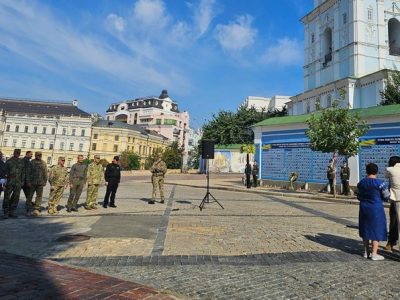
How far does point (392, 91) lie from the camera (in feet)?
110

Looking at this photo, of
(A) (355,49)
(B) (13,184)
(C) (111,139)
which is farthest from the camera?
(C) (111,139)

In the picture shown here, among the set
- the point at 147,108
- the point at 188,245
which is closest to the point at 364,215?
the point at 188,245

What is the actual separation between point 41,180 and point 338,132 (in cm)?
1428

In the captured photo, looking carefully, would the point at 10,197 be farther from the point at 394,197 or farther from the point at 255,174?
the point at 255,174

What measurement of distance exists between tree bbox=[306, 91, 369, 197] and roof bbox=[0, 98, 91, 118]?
270 feet

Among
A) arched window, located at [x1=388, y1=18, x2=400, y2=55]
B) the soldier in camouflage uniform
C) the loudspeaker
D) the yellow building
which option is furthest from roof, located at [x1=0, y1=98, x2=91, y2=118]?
the soldier in camouflage uniform

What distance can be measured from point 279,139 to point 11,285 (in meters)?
21.4

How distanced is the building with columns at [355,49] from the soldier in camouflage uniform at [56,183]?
110 feet

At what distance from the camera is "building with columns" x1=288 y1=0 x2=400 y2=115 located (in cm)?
3812

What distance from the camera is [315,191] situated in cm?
2088

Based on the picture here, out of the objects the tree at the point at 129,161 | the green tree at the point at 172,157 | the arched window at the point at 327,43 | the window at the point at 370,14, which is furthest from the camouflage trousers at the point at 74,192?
the tree at the point at 129,161

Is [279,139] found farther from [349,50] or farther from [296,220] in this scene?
[349,50]

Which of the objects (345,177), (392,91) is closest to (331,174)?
(345,177)

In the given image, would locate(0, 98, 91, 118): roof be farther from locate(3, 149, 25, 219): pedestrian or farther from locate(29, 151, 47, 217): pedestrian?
locate(3, 149, 25, 219): pedestrian
